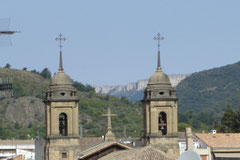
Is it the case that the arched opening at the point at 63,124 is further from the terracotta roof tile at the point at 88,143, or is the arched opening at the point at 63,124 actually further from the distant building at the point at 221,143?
the distant building at the point at 221,143

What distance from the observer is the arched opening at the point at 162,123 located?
8081 centimetres

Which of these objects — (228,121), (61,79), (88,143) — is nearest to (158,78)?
(61,79)

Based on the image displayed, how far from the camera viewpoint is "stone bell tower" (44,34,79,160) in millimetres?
80750

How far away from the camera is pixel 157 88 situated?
81.5 m

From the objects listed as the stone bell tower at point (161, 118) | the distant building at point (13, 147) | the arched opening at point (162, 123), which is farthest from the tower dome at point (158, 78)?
the distant building at point (13, 147)

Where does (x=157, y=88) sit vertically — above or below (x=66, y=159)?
above

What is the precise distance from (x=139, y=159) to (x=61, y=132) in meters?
13.1

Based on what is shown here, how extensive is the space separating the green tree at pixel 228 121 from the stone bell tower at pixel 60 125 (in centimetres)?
5493

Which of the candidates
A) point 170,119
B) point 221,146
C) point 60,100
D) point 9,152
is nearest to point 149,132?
point 170,119

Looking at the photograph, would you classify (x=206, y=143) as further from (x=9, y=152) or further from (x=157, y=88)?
(x=9, y=152)

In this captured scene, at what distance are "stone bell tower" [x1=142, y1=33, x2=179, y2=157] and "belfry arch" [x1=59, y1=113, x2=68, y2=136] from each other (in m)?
5.62

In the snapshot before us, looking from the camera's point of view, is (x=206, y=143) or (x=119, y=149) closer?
(x=119, y=149)

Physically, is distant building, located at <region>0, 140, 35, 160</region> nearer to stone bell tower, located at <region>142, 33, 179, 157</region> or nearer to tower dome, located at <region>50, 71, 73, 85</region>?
tower dome, located at <region>50, 71, 73, 85</region>

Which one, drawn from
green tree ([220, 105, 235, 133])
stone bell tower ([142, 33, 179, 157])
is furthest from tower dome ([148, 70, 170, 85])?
green tree ([220, 105, 235, 133])
